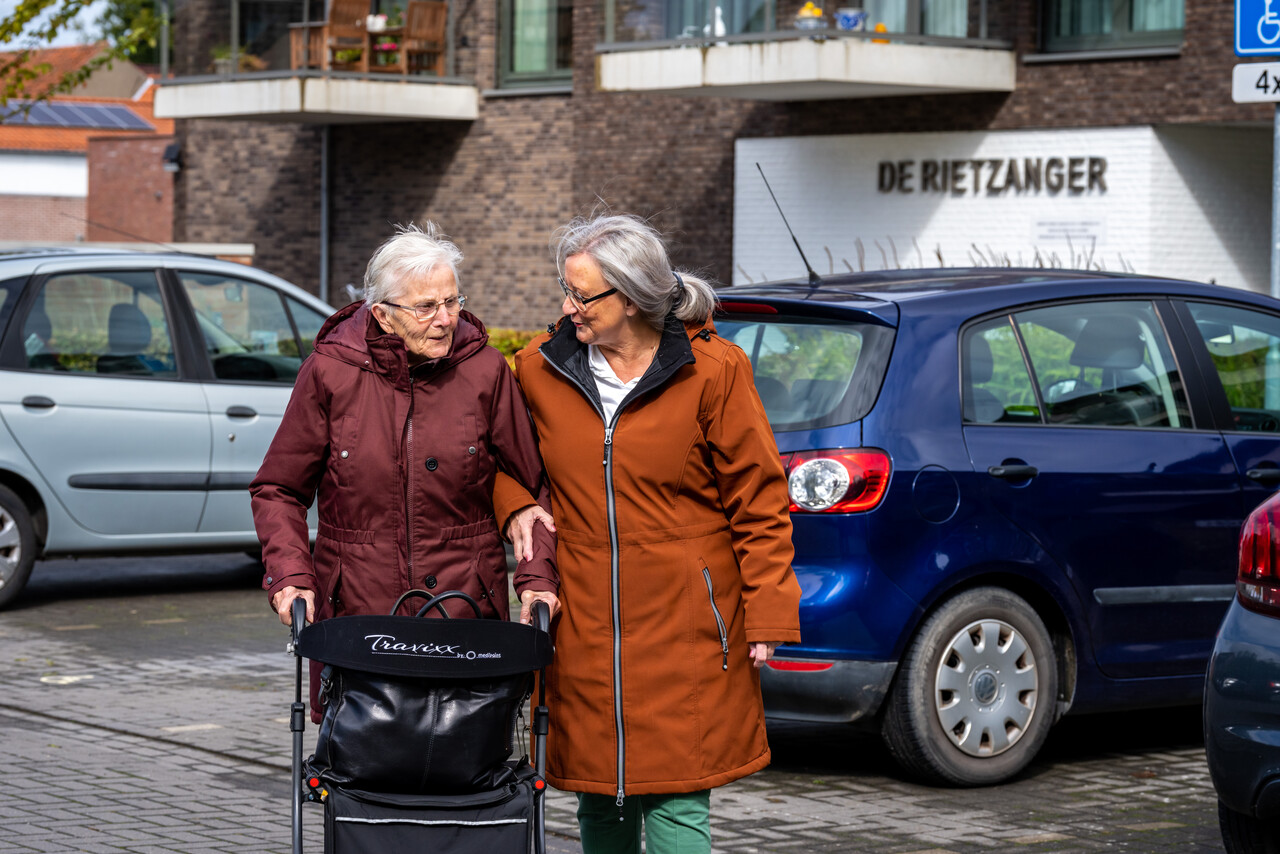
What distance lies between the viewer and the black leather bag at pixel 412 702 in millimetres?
3793

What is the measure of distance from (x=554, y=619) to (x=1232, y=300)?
4.12 metres

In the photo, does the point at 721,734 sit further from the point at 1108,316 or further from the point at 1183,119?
the point at 1183,119

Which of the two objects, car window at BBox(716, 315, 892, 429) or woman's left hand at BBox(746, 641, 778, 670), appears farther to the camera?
car window at BBox(716, 315, 892, 429)

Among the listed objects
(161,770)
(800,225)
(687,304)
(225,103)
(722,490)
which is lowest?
(161,770)

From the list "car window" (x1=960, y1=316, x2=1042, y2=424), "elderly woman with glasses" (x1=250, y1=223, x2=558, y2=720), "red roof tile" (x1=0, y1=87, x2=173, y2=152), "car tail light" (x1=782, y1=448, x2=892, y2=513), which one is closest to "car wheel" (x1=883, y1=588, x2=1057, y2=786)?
"car tail light" (x1=782, y1=448, x2=892, y2=513)

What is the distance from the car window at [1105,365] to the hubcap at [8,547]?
581 cm

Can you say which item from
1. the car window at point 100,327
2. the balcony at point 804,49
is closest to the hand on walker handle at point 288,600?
the car window at point 100,327

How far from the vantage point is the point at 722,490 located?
14.0 feet

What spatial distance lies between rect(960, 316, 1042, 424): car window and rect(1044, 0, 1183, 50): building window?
567 inches

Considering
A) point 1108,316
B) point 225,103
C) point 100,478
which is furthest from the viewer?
point 225,103

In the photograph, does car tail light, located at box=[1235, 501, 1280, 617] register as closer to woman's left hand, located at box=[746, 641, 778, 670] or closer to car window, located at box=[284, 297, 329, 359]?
woman's left hand, located at box=[746, 641, 778, 670]

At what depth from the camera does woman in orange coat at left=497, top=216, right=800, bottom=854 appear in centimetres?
417

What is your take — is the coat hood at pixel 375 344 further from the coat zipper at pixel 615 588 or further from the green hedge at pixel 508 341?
the green hedge at pixel 508 341

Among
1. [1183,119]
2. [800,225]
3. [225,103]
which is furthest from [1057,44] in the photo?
[225,103]
